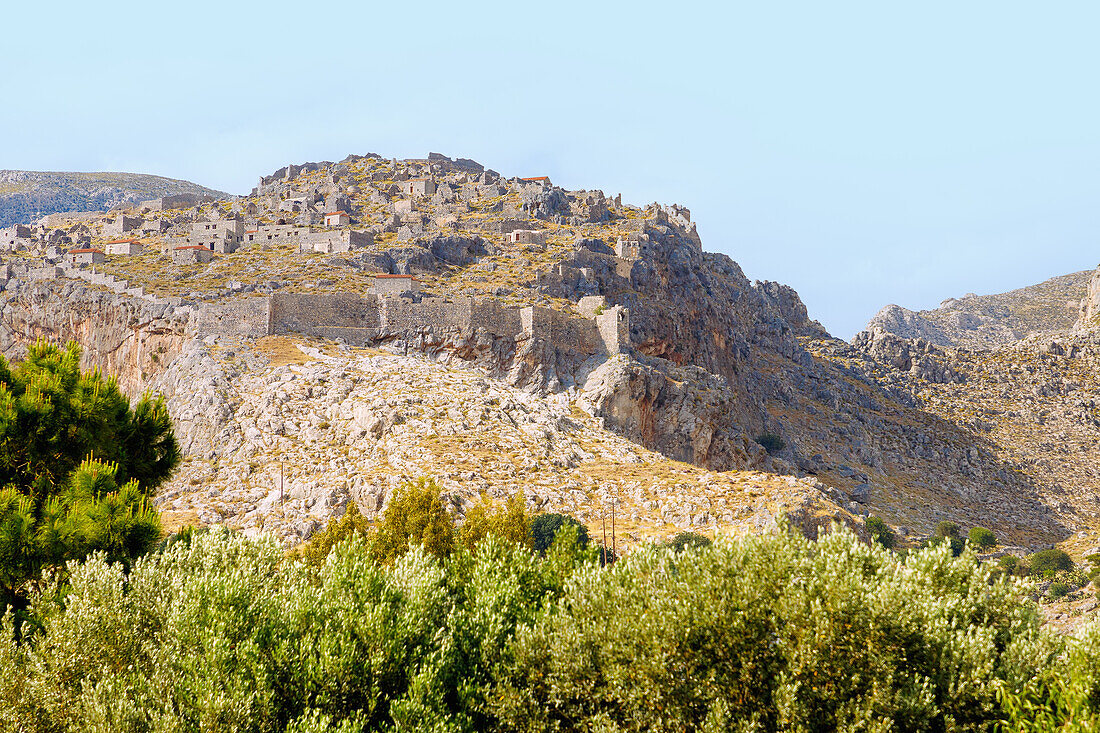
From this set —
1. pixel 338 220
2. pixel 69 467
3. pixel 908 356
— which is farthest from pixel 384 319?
pixel 908 356

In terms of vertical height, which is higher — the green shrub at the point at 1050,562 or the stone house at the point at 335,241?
the stone house at the point at 335,241

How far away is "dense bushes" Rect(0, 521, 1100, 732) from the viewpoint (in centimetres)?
1655

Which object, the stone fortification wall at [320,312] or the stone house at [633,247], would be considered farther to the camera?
the stone house at [633,247]

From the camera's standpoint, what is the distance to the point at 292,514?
42906 mm

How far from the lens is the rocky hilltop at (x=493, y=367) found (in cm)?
4734

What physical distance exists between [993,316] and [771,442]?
102m

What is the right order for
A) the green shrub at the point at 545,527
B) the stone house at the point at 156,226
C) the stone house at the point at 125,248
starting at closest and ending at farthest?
1. the green shrub at the point at 545,527
2. the stone house at the point at 125,248
3. the stone house at the point at 156,226

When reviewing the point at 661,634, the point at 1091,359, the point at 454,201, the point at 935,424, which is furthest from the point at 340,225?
the point at 1091,359

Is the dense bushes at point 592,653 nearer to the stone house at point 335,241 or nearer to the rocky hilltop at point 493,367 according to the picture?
the rocky hilltop at point 493,367

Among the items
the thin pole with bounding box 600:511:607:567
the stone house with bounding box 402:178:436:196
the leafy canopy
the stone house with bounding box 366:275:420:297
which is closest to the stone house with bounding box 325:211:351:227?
the stone house with bounding box 402:178:436:196

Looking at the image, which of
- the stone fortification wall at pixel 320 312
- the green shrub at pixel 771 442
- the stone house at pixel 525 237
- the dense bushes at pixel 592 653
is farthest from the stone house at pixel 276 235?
the dense bushes at pixel 592 653

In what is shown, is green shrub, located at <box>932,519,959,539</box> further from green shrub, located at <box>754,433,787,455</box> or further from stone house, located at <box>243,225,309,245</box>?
stone house, located at <box>243,225,309,245</box>

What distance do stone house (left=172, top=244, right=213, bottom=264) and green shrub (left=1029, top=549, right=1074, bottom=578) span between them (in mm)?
62814

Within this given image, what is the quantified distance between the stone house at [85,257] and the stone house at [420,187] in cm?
3700
